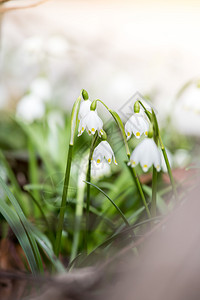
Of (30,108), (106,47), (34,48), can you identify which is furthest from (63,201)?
(106,47)

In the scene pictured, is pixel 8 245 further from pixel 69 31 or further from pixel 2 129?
pixel 69 31

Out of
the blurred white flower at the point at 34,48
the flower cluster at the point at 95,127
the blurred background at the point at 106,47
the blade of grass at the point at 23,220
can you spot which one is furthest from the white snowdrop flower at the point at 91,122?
the blurred background at the point at 106,47

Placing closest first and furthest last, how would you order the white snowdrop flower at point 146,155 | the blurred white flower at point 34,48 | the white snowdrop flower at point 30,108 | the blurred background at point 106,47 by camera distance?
the white snowdrop flower at point 146,155
the white snowdrop flower at point 30,108
the blurred white flower at point 34,48
the blurred background at point 106,47

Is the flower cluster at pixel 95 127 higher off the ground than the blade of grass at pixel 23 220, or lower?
higher

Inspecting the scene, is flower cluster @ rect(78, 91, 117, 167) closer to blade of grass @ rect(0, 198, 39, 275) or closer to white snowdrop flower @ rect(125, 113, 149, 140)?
white snowdrop flower @ rect(125, 113, 149, 140)

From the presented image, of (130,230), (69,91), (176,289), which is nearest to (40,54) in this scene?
(69,91)

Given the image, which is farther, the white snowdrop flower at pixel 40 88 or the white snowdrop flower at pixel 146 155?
the white snowdrop flower at pixel 40 88

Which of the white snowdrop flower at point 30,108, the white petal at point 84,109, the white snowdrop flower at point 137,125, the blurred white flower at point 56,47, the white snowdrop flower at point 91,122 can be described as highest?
Result: the blurred white flower at point 56,47

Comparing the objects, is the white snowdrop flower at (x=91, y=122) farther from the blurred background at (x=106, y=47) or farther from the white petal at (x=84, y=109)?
the blurred background at (x=106, y=47)
